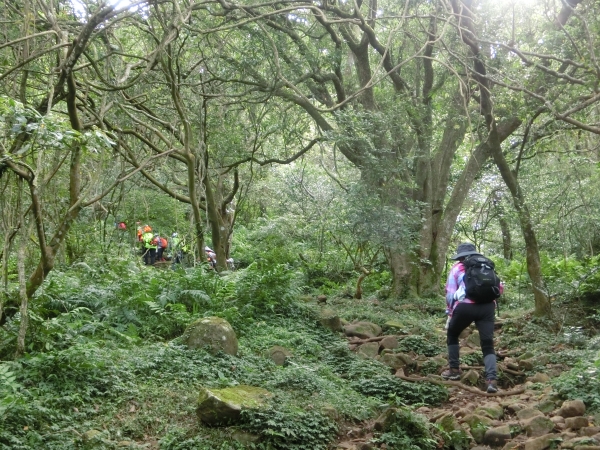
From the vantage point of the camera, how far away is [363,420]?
6.22 m

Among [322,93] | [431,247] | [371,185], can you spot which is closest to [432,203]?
[431,247]

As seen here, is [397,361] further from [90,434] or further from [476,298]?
[90,434]

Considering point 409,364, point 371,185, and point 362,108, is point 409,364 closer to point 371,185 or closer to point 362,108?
point 371,185

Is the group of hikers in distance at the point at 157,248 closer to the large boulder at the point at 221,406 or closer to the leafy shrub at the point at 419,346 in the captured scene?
the leafy shrub at the point at 419,346

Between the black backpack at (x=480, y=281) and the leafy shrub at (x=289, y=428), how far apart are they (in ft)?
8.70

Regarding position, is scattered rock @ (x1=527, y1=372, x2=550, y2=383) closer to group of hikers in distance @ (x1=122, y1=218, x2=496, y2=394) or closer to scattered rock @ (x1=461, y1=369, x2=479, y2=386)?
group of hikers in distance @ (x1=122, y1=218, x2=496, y2=394)

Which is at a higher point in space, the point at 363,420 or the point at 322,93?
the point at 322,93

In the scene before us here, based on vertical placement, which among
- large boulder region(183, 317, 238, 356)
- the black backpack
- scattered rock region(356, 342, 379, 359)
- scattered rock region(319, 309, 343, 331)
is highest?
the black backpack

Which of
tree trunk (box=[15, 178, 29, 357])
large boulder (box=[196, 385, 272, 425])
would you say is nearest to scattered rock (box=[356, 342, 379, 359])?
large boulder (box=[196, 385, 272, 425])

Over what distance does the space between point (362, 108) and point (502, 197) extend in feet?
14.0

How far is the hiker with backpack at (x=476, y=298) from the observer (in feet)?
23.8

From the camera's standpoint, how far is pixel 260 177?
60.1ft

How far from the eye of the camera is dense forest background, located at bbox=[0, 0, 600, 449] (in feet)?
19.5

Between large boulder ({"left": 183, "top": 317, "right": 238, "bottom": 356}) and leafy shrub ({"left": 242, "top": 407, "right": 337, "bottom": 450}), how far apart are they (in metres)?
1.98
